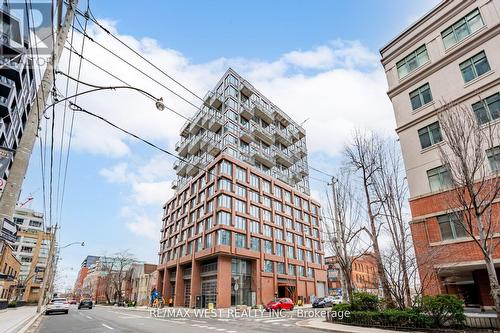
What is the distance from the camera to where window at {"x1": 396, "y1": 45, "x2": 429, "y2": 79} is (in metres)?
19.8

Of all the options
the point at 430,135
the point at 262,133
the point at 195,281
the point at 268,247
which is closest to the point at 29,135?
the point at 430,135

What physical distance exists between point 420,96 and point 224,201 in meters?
29.5

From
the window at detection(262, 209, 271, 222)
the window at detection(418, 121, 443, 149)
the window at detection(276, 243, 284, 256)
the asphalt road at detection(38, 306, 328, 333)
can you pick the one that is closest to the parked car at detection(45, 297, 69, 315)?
the asphalt road at detection(38, 306, 328, 333)

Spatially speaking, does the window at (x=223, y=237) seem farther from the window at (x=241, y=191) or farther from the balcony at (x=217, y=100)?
the balcony at (x=217, y=100)

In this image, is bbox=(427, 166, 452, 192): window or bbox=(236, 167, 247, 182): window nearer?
bbox=(427, 166, 452, 192): window

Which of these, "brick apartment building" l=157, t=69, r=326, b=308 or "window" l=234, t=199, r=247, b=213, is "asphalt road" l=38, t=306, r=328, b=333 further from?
"window" l=234, t=199, r=247, b=213

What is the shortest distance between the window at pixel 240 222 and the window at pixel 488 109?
32649 mm

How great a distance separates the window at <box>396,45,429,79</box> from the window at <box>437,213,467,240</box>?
10916 millimetres

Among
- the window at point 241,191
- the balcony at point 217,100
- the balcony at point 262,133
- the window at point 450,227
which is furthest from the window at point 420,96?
the balcony at point 217,100

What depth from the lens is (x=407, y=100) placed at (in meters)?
20.4

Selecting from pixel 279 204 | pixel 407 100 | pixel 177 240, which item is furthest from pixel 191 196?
pixel 407 100

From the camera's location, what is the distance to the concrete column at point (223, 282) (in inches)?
1483

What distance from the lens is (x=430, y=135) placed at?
1825 centimetres

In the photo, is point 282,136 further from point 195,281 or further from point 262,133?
point 195,281
